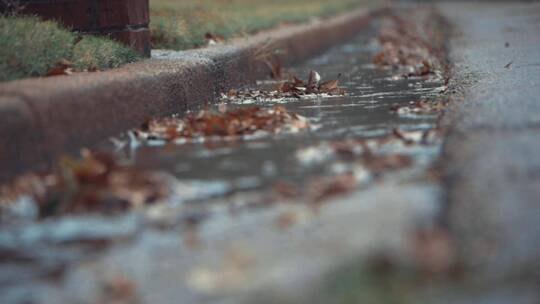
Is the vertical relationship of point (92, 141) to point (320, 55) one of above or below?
above

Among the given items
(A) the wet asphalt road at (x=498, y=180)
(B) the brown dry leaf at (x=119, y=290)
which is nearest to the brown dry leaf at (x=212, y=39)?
(A) the wet asphalt road at (x=498, y=180)

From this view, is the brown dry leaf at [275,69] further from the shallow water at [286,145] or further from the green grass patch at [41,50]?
the green grass patch at [41,50]

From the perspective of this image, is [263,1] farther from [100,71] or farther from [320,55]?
[100,71]

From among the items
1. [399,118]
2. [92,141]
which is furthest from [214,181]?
[399,118]

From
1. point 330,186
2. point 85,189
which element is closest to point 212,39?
point 85,189

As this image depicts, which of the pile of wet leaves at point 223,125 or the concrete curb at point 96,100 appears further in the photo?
the pile of wet leaves at point 223,125

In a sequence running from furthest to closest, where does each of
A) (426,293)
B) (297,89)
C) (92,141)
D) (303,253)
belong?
(297,89), (92,141), (303,253), (426,293)

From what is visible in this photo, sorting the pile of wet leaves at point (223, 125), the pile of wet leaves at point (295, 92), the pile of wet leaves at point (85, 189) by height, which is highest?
the pile of wet leaves at point (85, 189)
